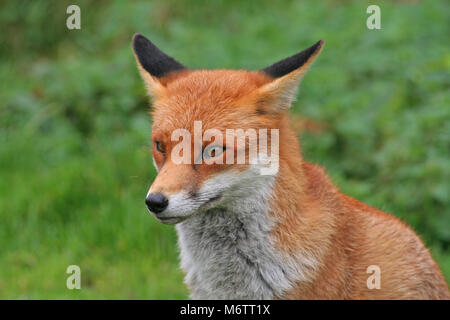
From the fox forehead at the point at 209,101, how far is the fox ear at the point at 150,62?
0.27 metres

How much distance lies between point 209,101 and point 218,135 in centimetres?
31

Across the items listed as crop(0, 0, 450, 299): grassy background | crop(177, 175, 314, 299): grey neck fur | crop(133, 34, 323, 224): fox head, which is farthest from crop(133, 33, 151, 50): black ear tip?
crop(0, 0, 450, 299): grassy background

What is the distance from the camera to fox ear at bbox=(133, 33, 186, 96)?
4.89 m

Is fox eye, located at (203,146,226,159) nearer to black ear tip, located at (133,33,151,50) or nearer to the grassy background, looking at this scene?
black ear tip, located at (133,33,151,50)

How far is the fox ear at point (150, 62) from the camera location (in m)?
4.89

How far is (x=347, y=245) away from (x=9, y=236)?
4.11 meters

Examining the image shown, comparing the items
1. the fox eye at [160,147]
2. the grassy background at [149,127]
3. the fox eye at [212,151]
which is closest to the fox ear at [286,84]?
the fox eye at [212,151]

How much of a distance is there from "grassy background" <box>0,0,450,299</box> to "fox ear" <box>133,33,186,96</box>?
232 centimetres

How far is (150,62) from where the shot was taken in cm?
499

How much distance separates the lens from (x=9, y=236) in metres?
7.11

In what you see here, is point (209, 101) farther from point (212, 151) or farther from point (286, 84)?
point (286, 84)

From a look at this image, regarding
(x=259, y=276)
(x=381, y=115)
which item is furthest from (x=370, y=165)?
(x=259, y=276)

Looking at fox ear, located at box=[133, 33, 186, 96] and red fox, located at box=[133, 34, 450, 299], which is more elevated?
fox ear, located at box=[133, 33, 186, 96]
